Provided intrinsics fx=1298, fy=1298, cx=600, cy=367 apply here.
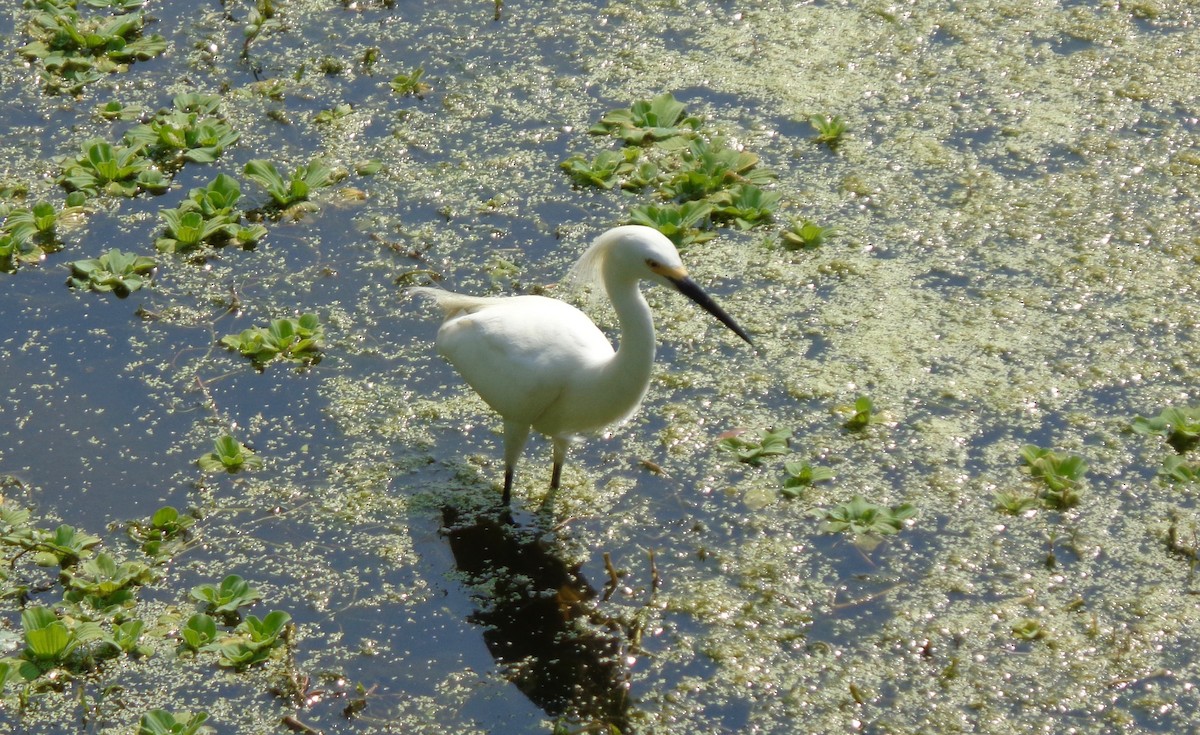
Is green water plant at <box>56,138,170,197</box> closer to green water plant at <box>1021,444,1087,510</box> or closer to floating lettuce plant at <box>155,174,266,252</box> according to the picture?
floating lettuce plant at <box>155,174,266,252</box>

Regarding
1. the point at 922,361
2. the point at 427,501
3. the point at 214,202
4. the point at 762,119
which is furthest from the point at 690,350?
the point at 214,202

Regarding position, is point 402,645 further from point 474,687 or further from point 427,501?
point 427,501

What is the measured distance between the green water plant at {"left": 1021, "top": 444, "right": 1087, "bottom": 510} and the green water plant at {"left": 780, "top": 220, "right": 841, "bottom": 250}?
1107mm

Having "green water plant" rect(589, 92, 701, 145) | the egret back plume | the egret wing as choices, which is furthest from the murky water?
the egret wing

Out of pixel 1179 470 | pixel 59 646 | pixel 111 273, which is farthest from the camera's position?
pixel 111 273

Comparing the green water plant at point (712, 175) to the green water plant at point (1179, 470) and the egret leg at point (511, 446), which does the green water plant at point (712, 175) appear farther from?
the green water plant at point (1179, 470)

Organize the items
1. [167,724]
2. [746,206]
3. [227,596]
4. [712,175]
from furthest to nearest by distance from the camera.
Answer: [712,175] → [746,206] → [227,596] → [167,724]

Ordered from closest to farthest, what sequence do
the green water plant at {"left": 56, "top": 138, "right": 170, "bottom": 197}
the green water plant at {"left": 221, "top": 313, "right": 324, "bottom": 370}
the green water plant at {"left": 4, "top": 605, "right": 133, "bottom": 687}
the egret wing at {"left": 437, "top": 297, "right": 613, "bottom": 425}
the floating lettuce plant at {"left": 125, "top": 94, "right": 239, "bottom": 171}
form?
1. the green water plant at {"left": 4, "top": 605, "right": 133, "bottom": 687}
2. the egret wing at {"left": 437, "top": 297, "right": 613, "bottom": 425}
3. the green water plant at {"left": 221, "top": 313, "right": 324, "bottom": 370}
4. the green water plant at {"left": 56, "top": 138, "right": 170, "bottom": 197}
5. the floating lettuce plant at {"left": 125, "top": 94, "right": 239, "bottom": 171}

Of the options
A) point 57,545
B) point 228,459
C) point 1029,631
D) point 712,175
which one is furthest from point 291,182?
point 1029,631

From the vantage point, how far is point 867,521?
3273 millimetres

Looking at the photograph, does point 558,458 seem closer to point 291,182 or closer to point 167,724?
point 167,724

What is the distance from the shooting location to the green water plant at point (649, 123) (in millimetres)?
4668

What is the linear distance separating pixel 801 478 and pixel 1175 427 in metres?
1.03

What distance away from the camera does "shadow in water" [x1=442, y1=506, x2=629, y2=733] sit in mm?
2922
